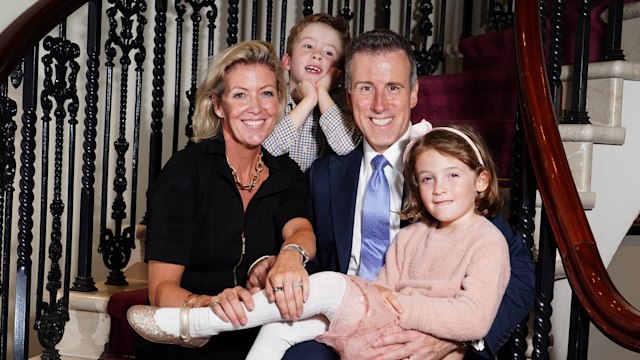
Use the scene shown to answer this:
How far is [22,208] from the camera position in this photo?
2.73 metres

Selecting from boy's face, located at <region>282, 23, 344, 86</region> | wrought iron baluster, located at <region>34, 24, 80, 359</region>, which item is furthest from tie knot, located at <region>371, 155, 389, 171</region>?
wrought iron baluster, located at <region>34, 24, 80, 359</region>

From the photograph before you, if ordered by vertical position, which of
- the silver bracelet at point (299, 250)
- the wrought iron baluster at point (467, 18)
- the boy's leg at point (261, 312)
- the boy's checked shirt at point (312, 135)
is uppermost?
the wrought iron baluster at point (467, 18)

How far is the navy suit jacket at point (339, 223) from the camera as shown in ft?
7.40

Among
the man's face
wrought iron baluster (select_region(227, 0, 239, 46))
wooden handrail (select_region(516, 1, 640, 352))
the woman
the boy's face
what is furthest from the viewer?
wrought iron baluster (select_region(227, 0, 239, 46))

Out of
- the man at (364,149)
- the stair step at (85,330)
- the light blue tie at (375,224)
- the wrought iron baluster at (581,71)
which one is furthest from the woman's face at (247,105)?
the wrought iron baluster at (581,71)

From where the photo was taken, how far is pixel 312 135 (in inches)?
119

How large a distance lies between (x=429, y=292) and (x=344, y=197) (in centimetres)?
53

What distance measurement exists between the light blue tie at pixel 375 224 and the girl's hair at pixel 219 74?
409mm

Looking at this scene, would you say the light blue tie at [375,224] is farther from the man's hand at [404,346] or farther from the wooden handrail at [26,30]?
the wooden handrail at [26,30]

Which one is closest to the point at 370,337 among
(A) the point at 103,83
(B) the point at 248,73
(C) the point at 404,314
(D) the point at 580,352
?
(C) the point at 404,314

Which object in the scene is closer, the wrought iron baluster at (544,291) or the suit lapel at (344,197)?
the wrought iron baluster at (544,291)

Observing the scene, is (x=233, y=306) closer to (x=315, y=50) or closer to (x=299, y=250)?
(x=299, y=250)

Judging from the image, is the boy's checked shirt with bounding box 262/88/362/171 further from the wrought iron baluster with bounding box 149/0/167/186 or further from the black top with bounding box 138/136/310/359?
the wrought iron baluster with bounding box 149/0/167/186

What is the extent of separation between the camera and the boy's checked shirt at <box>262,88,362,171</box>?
9.09 feet
